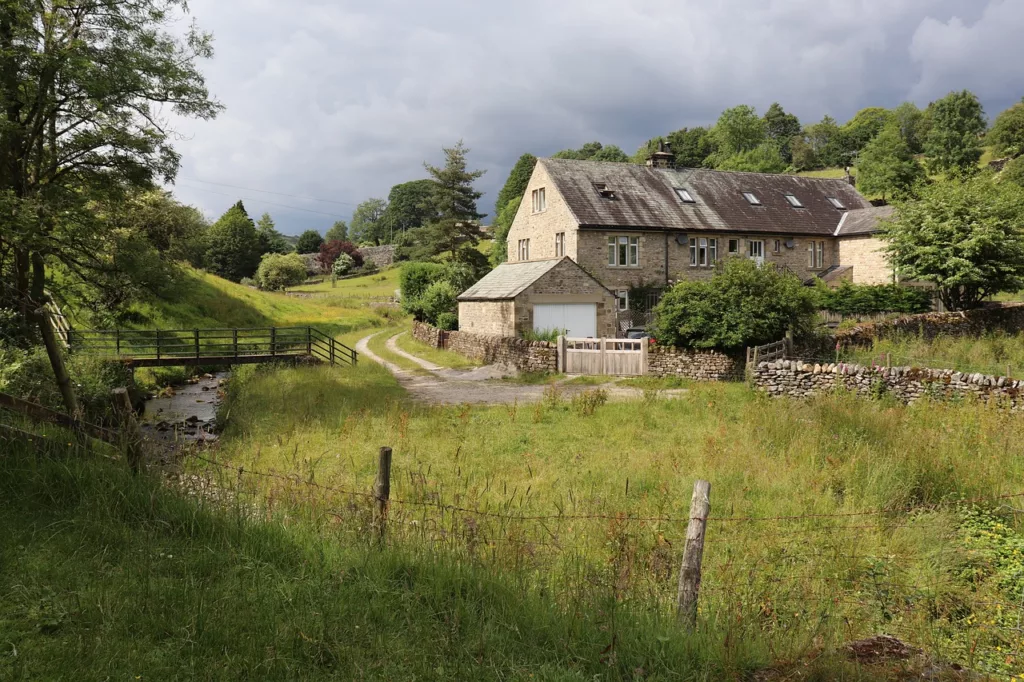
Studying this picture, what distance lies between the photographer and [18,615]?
4375mm

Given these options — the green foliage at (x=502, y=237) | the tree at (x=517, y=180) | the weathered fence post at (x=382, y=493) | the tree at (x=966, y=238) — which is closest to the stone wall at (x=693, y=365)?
the tree at (x=966, y=238)

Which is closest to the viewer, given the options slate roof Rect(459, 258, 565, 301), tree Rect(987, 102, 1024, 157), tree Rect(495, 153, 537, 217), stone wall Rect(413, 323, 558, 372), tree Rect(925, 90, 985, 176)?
stone wall Rect(413, 323, 558, 372)

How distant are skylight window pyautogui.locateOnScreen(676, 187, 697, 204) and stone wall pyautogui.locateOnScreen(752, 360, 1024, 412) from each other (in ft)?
68.8

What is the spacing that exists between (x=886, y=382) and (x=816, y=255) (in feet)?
89.2

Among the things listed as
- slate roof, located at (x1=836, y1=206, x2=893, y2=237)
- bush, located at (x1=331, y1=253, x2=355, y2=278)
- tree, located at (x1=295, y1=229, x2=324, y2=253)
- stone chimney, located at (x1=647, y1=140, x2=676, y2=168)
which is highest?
tree, located at (x1=295, y1=229, x2=324, y2=253)

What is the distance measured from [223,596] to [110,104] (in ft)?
49.1

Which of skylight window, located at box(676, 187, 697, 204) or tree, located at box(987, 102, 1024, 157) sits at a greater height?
tree, located at box(987, 102, 1024, 157)

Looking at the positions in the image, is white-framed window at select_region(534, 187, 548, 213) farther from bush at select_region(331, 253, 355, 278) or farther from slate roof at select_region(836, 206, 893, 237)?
bush at select_region(331, 253, 355, 278)

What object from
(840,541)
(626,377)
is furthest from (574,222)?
(840,541)

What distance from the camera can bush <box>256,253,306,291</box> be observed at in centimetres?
7238

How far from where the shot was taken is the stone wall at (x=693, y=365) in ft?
68.0

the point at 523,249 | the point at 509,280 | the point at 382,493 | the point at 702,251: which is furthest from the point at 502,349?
the point at 382,493

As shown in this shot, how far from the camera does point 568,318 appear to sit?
28.9m

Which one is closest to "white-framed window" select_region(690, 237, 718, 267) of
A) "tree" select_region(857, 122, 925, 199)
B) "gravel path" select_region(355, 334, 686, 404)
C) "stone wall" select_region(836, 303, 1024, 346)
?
"stone wall" select_region(836, 303, 1024, 346)
